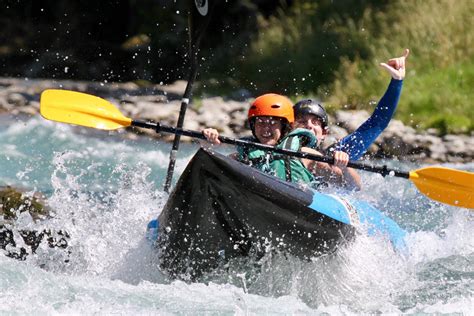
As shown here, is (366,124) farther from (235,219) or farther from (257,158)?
(235,219)

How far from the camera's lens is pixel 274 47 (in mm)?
14203

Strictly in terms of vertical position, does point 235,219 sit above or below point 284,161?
below

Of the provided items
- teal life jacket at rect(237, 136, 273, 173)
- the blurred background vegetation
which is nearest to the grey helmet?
teal life jacket at rect(237, 136, 273, 173)

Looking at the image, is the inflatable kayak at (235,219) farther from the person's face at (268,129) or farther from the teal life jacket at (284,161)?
the person's face at (268,129)

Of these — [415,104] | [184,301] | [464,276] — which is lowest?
[184,301]

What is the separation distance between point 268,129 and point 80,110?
1138 mm

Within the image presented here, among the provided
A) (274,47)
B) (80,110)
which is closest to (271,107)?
(80,110)

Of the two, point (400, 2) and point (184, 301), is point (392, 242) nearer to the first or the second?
point (184, 301)

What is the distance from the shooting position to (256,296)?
550cm

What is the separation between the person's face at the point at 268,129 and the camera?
617 cm

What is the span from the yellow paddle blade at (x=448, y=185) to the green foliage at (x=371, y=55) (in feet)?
18.4

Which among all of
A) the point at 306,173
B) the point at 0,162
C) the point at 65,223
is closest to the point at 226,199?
the point at 306,173

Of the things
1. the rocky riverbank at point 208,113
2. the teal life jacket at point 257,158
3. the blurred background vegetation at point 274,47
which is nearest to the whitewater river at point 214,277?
the teal life jacket at point 257,158

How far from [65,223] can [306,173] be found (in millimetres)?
1531
